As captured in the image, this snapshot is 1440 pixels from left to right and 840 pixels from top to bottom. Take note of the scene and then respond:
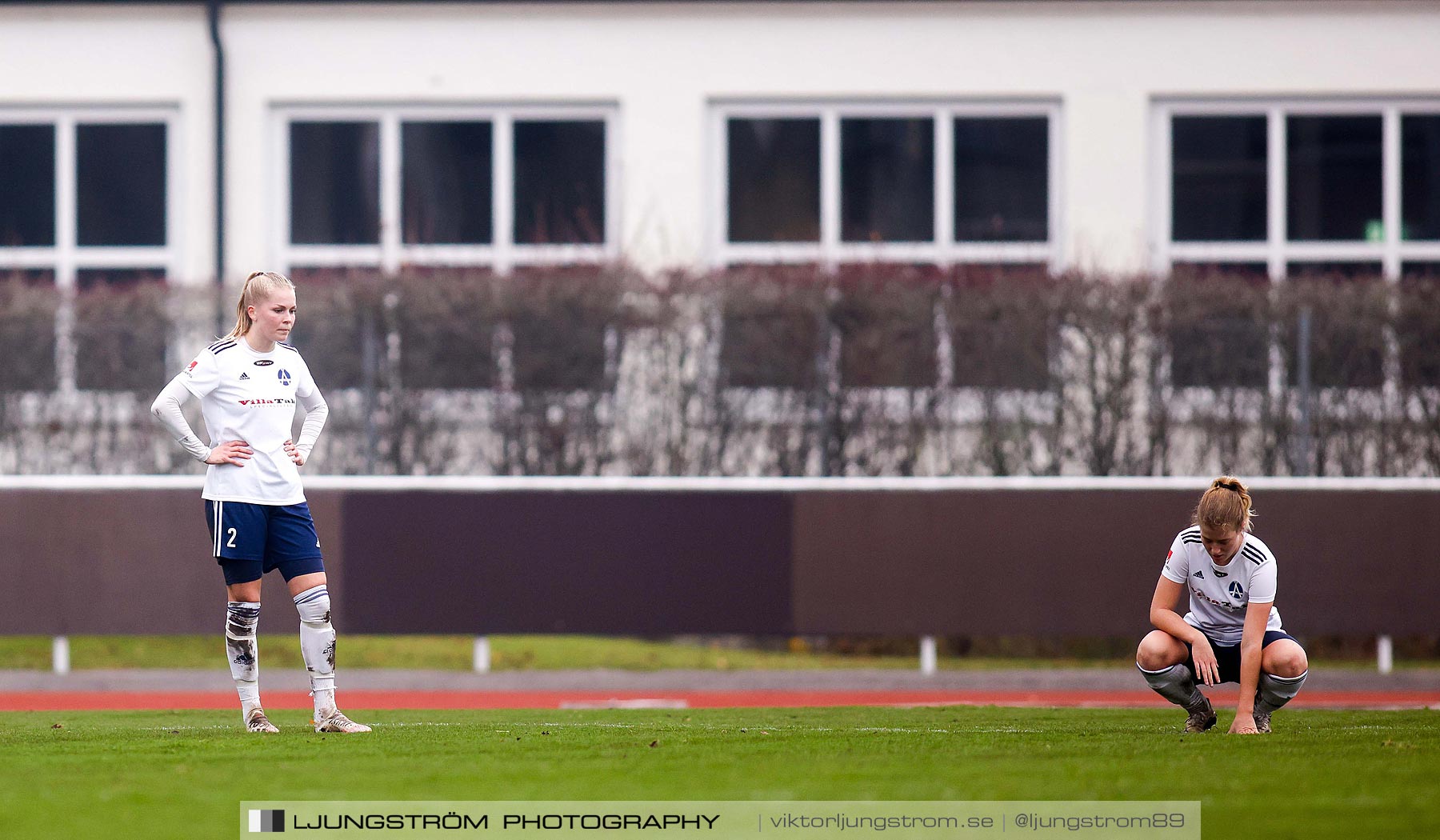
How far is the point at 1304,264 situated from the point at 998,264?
320 cm

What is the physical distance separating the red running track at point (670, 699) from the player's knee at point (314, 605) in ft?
9.52

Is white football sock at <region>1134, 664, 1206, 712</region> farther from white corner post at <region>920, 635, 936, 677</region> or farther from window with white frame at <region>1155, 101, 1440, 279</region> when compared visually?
window with white frame at <region>1155, 101, 1440, 279</region>

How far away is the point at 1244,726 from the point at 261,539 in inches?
159

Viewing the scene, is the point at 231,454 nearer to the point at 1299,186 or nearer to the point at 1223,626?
the point at 1223,626

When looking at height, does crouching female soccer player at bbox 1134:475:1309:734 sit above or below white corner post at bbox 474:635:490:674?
above

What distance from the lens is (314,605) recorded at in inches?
280

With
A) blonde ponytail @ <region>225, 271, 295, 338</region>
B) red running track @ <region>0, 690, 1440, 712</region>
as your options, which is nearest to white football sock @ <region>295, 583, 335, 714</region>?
blonde ponytail @ <region>225, 271, 295, 338</region>

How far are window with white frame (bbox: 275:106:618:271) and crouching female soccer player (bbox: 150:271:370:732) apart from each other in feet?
29.2

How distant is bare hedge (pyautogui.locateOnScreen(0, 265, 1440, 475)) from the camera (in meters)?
12.9

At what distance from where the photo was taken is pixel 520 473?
42.6 ft

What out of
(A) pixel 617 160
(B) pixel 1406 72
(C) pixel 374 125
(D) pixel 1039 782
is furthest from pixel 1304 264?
(D) pixel 1039 782

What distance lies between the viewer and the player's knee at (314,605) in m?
7.11

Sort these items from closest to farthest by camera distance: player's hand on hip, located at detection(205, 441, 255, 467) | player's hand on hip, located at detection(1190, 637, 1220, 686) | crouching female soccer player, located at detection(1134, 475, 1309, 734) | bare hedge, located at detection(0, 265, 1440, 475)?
player's hand on hip, located at detection(205, 441, 255, 467), crouching female soccer player, located at detection(1134, 475, 1309, 734), player's hand on hip, located at detection(1190, 637, 1220, 686), bare hedge, located at detection(0, 265, 1440, 475)

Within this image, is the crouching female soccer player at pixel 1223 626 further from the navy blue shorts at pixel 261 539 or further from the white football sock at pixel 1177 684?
the navy blue shorts at pixel 261 539
